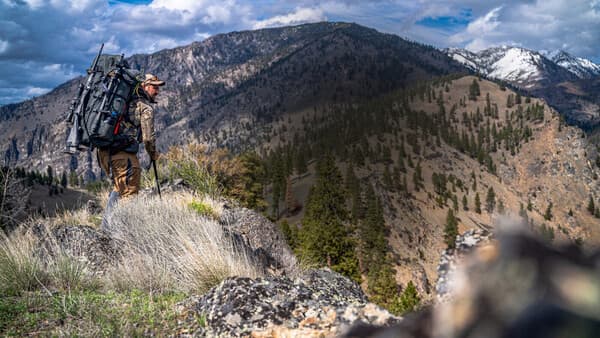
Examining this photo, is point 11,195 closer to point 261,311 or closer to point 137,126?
point 137,126

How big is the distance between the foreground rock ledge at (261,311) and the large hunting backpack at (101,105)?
4.70m

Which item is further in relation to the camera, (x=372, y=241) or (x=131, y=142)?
(x=372, y=241)

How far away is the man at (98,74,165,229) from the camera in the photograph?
767cm

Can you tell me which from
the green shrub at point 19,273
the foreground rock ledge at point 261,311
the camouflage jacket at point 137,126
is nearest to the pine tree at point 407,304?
the foreground rock ledge at point 261,311

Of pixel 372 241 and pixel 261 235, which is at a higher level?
pixel 261 235

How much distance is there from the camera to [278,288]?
11.9 feet

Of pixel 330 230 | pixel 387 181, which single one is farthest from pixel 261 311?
pixel 387 181

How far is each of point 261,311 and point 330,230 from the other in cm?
3818

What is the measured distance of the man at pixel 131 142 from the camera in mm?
7672

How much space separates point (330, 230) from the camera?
40906 mm

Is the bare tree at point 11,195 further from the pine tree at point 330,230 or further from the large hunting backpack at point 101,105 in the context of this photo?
the pine tree at point 330,230

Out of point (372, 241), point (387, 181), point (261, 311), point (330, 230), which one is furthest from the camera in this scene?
point (387, 181)

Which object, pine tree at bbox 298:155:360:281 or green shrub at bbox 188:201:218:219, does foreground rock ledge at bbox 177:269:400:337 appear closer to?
green shrub at bbox 188:201:218:219

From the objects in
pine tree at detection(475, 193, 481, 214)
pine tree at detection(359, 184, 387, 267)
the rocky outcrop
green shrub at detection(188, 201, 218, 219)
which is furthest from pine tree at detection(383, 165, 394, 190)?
green shrub at detection(188, 201, 218, 219)
